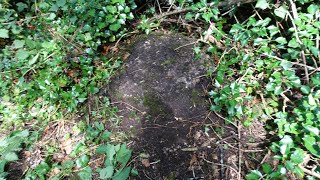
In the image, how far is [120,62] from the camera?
255 centimetres

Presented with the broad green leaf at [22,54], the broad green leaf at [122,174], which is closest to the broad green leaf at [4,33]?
the broad green leaf at [22,54]

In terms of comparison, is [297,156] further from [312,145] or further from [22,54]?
[22,54]

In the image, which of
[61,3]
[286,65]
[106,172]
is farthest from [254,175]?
[61,3]

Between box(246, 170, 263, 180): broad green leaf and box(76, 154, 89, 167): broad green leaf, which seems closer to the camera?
box(246, 170, 263, 180): broad green leaf

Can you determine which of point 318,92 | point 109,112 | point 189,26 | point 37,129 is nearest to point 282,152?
point 318,92

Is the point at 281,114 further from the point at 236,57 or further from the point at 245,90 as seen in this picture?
the point at 236,57

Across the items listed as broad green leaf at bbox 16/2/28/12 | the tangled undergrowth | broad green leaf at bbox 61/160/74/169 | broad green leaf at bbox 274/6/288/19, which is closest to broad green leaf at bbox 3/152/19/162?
the tangled undergrowth

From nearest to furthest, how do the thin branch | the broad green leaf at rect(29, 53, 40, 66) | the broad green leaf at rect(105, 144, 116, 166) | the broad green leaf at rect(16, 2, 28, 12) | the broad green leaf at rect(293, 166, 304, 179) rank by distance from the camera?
the broad green leaf at rect(293, 166, 304, 179)
the broad green leaf at rect(105, 144, 116, 166)
the thin branch
the broad green leaf at rect(29, 53, 40, 66)
the broad green leaf at rect(16, 2, 28, 12)

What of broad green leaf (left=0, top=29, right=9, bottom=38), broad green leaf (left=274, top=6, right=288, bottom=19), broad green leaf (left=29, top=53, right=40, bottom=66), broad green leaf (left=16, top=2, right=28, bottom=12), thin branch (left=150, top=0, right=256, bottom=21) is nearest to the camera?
broad green leaf (left=274, top=6, right=288, bottom=19)

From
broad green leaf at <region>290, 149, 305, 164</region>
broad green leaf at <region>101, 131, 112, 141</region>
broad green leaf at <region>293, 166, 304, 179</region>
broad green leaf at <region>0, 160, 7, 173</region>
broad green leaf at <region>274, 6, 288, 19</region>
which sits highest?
broad green leaf at <region>274, 6, 288, 19</region>

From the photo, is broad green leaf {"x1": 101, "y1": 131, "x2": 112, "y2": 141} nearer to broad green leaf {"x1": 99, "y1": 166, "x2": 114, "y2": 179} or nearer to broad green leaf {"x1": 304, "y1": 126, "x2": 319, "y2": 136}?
broad green leaf {"x1": 99, "y1": 166, "x2": 114, "y2": 179}

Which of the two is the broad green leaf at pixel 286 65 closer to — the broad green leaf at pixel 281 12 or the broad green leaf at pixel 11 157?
the broad green leaf at pixel 281 12

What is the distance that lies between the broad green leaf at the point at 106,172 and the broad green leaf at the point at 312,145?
1375 millimetres

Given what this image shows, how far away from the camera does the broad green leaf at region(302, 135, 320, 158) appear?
1.69 metres
